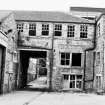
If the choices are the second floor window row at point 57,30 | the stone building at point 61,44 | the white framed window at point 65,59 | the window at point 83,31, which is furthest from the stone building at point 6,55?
the window at point 83,31

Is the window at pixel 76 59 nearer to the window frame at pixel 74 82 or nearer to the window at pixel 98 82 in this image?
the window frame at pixel 74 82

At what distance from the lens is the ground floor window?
99.1ft

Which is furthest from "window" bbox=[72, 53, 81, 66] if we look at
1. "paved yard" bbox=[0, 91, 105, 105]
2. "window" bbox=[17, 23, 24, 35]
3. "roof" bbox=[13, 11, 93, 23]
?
"paved yard" bbox=[0, 91, 105, 105]

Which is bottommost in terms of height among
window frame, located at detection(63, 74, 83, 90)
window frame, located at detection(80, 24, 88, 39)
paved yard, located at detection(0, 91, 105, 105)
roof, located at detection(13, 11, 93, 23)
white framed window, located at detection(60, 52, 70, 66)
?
paved yard, located at detection(0, 91, 105, 105)

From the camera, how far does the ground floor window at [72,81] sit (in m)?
30.2

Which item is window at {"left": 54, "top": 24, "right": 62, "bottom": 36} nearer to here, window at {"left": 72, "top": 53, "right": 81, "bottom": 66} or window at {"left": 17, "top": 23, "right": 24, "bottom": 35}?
window at {"left": 72, "top": 53, "right": 81, "bottom": 66}

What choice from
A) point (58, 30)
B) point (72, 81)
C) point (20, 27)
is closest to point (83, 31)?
point (58, 30)

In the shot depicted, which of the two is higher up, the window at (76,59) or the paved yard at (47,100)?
the window at (76,59)

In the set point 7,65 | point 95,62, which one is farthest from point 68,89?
point 7,65

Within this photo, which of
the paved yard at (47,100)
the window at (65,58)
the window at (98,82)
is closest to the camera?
the paved yard at (47,100)

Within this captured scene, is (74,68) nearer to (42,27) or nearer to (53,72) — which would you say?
(53,72)

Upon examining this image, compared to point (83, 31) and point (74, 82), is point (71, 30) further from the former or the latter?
point (74, 82)

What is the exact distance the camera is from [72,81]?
30.3 m

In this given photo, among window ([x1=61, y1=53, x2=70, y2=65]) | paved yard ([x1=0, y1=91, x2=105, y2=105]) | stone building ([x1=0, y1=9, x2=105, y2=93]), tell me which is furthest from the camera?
window ([x1=61, y1=53, x2=70, y2=65])
